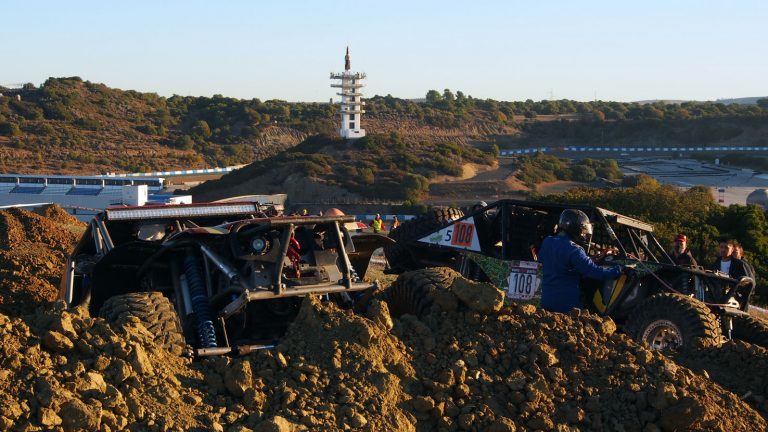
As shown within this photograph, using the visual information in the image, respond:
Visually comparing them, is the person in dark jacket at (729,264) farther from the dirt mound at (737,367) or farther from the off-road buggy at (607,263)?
the dirt mound at (737,367)

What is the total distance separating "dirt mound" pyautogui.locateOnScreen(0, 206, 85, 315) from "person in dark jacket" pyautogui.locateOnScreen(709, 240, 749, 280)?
762cm

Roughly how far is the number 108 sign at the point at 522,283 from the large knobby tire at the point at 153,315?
5.03 meters

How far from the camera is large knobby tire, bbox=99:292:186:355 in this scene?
7.19 m

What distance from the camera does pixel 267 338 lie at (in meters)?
8.55

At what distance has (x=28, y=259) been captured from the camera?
45.0 feet

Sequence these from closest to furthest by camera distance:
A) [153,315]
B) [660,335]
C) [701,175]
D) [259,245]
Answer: [153,315]
[259,245]
[660,335]
[701,175]

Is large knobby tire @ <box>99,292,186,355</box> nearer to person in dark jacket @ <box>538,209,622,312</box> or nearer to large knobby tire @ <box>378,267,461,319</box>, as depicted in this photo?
large knobby tire @ <box>378,267,461,319</box>

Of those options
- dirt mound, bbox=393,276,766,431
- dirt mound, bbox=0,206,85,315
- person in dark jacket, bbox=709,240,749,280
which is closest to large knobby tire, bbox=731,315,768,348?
person in dark jacket, bbox=709,240,749,280

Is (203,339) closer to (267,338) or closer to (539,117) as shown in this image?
(267,338)

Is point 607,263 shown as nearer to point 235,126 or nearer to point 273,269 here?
point 273,269

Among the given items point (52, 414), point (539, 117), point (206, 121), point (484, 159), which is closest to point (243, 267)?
point (52, 414)

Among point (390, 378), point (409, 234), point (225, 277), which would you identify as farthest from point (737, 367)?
point (409, 234)

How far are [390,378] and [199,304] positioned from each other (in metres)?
2.42

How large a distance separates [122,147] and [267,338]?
307 feet
